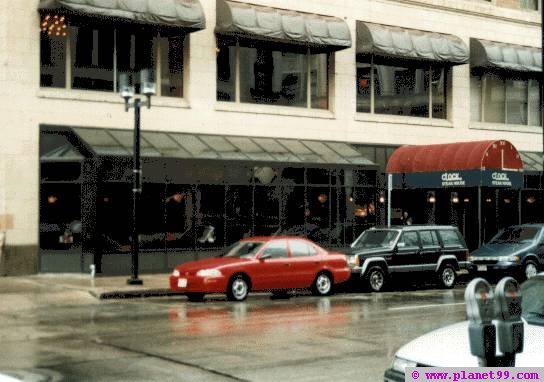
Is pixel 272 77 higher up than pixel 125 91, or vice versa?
pixel 272 77

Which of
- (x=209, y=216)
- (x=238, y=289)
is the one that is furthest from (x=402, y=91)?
(x=238, y=289)

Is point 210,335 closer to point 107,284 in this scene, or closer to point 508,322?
point 508,322

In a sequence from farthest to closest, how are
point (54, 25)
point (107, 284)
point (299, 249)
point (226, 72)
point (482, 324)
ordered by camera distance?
→ point (226, 72)
point (54, 25)
point (107, 284)
point (299, 249)
point (482, 324)

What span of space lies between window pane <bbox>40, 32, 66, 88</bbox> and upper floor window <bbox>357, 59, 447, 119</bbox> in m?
11.5

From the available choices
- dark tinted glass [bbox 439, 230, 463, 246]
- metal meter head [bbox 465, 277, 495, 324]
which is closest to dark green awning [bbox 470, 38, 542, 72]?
dark tinted glass [bbox 439, 230, 463, 246]

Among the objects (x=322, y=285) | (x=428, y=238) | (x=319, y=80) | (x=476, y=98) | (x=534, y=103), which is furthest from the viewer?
(x=534, y=103)

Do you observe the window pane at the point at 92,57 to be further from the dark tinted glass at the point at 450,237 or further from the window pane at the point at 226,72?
the dark tinted glass at the point at 450,237

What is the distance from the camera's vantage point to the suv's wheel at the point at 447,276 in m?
24.5

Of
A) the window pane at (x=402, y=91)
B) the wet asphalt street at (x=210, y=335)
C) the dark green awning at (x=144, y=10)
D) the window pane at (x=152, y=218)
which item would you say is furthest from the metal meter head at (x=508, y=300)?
the window pane at (x=402, y=91)

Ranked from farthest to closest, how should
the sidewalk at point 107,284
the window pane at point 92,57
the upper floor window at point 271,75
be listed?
the upper floor window at point 271,75 → the window pane at point 92,57 → the sidewalk at point 107,284

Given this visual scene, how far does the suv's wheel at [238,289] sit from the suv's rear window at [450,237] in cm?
718

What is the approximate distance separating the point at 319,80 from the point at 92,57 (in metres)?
8.81

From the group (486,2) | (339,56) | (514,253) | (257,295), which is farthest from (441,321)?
(486,2)

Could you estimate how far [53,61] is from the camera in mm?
25781
